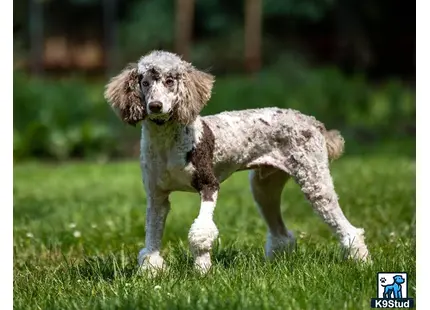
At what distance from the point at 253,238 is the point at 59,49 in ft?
28.1

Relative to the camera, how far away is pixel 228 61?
15.1 m

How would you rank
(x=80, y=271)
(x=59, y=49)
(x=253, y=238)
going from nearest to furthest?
(x=80, y=271)
(x=253, y=238)
(x=59, y=49)

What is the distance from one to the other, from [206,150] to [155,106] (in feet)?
1.51

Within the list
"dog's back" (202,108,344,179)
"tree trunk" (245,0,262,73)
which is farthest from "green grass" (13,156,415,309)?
"tree trunk" (245,0,262,73)

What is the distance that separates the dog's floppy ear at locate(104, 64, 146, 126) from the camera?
4785 mm

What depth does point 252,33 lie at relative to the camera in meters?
14.8

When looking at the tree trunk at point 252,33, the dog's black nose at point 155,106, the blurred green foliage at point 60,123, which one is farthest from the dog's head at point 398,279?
the tree trunk at point 252,33

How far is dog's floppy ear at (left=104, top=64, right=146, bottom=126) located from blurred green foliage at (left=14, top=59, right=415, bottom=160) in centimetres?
654

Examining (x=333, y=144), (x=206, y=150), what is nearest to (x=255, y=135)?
(x=206, y=150)

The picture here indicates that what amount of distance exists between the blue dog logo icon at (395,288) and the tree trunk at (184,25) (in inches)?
390

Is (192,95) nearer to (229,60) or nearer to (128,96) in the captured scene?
(128,96)

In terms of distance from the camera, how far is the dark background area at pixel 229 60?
483 inches

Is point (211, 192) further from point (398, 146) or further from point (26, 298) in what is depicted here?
point (398, 146)

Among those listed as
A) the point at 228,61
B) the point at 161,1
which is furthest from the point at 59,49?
the point at 228,61
